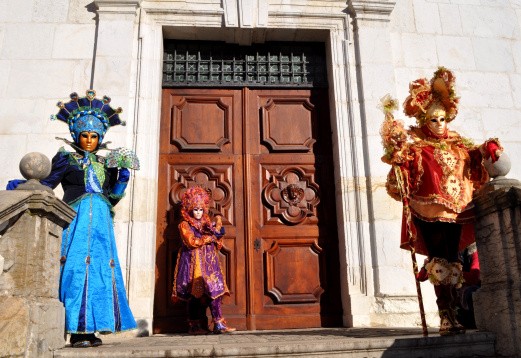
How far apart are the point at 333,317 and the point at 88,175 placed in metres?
3.40

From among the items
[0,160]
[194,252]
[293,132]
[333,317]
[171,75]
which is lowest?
[333,317]

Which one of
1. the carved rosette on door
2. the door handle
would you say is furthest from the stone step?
the carved rosette on door

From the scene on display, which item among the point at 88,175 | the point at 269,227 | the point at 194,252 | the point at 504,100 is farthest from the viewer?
the point at 504,100

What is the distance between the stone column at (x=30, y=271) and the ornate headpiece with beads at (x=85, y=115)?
2.38 feet

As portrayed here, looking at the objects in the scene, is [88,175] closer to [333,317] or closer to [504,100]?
[333,317]

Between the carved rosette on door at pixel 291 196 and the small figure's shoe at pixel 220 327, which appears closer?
the small figure's shoe at pixel 220 327

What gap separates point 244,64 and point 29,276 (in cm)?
433

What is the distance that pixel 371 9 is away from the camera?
6.66m

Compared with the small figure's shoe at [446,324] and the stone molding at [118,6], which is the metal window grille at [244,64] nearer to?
the stone molding at [118,6]

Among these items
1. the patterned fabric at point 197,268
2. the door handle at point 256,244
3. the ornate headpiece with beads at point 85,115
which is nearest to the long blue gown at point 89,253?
the ornate headpiece with beads at point 85,115

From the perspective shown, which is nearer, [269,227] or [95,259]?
[95,259]

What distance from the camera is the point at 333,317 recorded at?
600 centimetres

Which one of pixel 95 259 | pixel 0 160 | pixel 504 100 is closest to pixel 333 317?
pixel 95 259

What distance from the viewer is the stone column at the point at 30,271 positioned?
323cm
